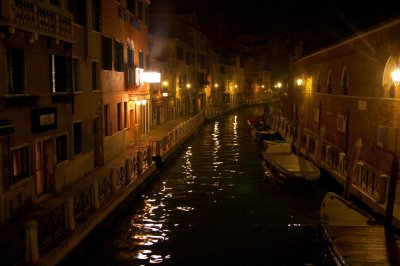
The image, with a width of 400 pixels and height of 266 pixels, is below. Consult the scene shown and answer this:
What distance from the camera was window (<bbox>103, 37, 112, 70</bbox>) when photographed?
2014 cm

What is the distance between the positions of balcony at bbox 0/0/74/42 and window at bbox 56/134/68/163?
329cm

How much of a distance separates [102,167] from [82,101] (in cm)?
310

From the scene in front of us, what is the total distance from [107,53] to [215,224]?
9.94m

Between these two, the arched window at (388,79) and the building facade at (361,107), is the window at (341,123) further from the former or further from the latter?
the arched window at (388,79)

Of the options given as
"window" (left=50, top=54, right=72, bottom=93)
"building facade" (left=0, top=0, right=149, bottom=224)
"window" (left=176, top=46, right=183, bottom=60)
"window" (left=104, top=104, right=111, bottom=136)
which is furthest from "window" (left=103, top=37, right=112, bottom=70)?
"window" (left=176, top=46, right=183, bottom=60)

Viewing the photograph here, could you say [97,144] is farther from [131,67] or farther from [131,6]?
[131,6]

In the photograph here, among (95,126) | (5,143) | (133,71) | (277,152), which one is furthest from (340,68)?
(5,143)

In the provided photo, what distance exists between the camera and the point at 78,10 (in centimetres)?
1709

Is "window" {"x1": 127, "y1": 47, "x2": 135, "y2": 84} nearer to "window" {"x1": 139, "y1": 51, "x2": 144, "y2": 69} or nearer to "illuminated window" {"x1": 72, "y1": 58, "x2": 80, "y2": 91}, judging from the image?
"window" {"x1": 139, "y1": 51, "x2": 144, "y2": 69}

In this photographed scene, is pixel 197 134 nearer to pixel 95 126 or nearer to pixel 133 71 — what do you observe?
pixel 133 71

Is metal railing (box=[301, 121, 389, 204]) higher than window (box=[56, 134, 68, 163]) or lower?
lower

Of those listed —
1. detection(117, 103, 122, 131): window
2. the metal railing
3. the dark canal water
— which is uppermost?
detection(117, 103, 122, 131): window

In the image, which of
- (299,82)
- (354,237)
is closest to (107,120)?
(354,237)

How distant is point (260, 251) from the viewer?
1225 centimetres
